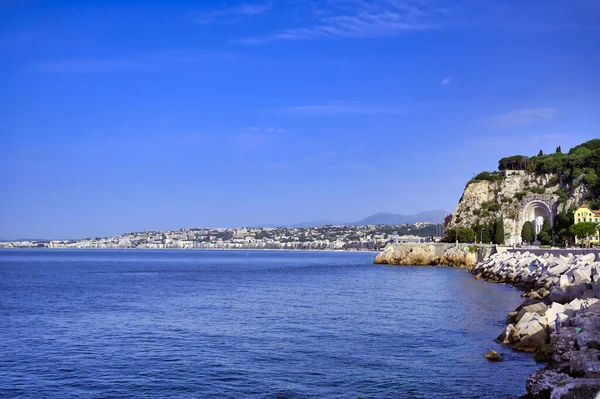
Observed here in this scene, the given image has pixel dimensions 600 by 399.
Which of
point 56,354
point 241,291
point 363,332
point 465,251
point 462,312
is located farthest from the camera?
point 465,251

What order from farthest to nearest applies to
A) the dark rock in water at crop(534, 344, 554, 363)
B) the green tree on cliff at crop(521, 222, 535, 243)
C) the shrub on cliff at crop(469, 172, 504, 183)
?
the shrub on cliff at crop(469, 172, 504, 183) < the green tree on cliff at crop(521, 222, 535, 243) < the dark rock in water at crop(534, 344, 554, 363)

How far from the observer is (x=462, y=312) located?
29.1 meters

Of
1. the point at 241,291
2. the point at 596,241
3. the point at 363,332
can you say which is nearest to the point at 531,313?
the point at 363,332

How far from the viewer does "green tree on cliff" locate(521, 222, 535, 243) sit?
265 ft

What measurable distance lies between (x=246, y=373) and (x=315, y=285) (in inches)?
1222

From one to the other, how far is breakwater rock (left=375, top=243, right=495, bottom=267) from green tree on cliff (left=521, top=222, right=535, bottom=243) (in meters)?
10.5

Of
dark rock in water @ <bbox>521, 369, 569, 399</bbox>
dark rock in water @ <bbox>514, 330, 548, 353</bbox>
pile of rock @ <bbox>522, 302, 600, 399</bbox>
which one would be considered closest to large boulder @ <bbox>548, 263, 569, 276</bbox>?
dark rock in water @ <bbox>514, 330, 548, 353</bbox>

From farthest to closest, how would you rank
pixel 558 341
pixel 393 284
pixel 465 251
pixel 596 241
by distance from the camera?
pixel 465 251 → pixel 596 241 → pixel 393 284 → pixel 558 341

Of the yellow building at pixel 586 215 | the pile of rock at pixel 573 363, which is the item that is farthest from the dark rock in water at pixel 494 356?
the yellow building at pixel 586 215

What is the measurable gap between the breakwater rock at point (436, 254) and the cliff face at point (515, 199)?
1155 cm

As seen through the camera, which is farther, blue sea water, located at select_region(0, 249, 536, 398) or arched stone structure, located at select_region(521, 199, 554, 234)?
arched stone structure, located at select_region(521, 199, 554, 234)

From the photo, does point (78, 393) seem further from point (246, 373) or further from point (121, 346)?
point (121, 346)

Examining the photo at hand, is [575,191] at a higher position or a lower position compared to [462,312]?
higher

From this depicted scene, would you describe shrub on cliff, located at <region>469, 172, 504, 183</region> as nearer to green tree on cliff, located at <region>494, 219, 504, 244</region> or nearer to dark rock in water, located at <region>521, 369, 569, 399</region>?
green tree on cliff, located at <region>494, 219, 504, 244</region>
